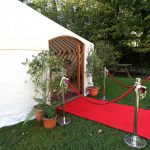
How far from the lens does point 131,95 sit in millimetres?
5312

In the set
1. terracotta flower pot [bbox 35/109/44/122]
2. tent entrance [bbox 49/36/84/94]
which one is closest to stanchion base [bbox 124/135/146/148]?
terracotta flower pot [bbox 35/109/44/122]

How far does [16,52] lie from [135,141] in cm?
250

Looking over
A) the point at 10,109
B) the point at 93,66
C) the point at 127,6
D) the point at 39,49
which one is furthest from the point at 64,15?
the point at 10,109

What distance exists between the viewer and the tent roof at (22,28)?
337 cm

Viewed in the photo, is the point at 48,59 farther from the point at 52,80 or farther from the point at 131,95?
the point at 131,95

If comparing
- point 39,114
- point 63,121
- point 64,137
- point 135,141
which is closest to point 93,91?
point 63,121

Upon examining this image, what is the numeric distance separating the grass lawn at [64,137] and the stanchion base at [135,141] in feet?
0.21

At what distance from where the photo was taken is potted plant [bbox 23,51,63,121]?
3.50 meters

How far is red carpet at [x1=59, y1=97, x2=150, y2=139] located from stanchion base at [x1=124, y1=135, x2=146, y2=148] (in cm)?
15

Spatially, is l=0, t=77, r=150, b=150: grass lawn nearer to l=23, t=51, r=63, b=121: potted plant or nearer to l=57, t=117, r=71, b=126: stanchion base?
l=57, t=117, r=71, b=126: stanchion base

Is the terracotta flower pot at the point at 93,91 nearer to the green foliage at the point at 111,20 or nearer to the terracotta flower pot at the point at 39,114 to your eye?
the terracotta flower pot at the point at 39,114

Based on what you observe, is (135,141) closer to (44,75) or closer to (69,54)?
(44,75)

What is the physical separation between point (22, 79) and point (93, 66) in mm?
2294

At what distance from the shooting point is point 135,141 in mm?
2842
